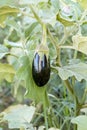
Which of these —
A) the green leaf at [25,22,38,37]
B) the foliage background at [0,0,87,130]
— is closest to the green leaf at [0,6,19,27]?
the foliage background at [0,0,87,130]

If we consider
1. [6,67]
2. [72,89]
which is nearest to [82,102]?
[72,89]

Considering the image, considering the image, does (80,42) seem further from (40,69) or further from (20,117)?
(20,117)

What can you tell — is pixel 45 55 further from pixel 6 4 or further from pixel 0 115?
pixel 0 115

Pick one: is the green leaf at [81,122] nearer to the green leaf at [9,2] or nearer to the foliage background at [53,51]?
the foliage background at [53,51]

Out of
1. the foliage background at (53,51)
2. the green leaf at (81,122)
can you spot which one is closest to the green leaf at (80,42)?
the foliage background at (53,51)

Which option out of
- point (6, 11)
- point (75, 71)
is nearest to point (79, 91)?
point (75, 71)
